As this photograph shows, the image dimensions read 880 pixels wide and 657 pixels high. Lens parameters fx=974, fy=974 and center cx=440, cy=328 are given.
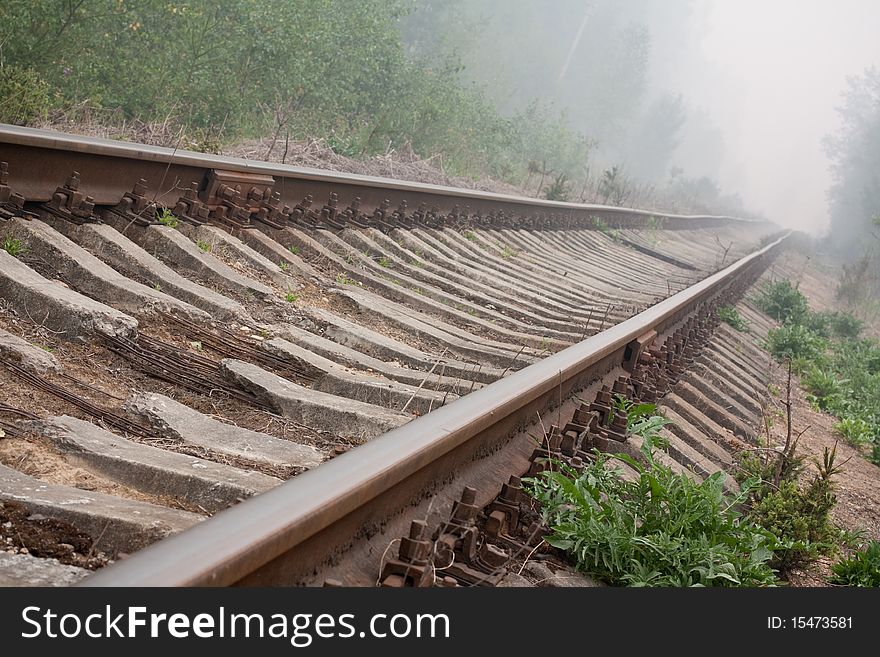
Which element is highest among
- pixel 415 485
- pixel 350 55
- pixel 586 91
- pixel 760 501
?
pixel 586 91

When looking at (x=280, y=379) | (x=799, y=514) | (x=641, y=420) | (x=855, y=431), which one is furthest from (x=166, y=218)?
(x=855, y=431)

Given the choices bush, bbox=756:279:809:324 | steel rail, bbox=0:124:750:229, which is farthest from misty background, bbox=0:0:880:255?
bush, bbox=756:279:809:324

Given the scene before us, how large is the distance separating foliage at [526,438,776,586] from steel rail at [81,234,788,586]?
303mm

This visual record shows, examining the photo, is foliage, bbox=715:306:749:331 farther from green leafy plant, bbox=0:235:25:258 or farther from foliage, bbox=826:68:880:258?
foliage, bbox=826:68:880:258

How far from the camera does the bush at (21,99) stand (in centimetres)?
840

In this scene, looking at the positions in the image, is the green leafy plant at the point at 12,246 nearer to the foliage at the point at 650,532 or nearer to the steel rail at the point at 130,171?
the steel rail at the point at 130,171

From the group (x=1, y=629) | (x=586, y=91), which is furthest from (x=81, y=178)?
(x=586, y=91)

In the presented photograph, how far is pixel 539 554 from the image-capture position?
2914 mm

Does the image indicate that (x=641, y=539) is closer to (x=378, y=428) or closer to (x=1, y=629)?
(x=378, y=428)

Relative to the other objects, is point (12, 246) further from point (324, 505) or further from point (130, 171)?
A: point (324, 505)

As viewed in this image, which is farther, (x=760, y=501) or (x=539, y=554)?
(x=760, y=501)

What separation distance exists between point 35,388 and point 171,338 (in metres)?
0.81

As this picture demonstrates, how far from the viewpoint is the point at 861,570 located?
12.4 ft

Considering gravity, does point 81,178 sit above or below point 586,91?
below
